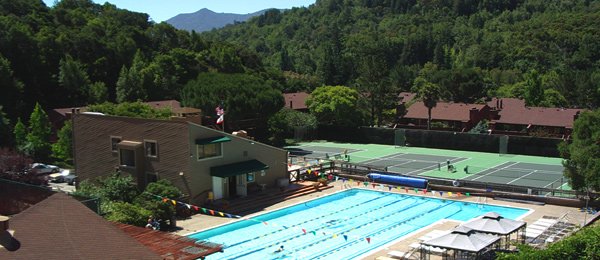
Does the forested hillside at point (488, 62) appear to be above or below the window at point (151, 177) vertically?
above

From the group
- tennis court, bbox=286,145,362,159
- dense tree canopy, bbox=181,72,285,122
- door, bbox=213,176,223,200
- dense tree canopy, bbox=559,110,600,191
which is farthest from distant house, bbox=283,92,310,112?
dense tree canopy, bbox=559,110,600,191

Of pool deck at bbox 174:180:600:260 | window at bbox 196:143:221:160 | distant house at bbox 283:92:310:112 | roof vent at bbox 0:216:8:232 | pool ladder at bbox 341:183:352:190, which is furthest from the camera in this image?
distant house at bbox 283:92:310:112

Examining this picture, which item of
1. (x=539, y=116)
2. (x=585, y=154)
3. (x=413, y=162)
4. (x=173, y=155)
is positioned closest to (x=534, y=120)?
(x=539, y=116)

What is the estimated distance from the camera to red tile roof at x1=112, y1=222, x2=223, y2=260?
1490cm

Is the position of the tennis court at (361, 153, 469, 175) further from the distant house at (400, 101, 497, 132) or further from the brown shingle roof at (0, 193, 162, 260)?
the brown shingle roof at (0, 193, 162, 260)

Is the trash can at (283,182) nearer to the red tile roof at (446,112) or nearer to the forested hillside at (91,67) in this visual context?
the forested hillside at (91,67)

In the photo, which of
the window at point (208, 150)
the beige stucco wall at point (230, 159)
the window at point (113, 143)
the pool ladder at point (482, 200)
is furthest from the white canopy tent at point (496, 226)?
the window at point (113, 143)

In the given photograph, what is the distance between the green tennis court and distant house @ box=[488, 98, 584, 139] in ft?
40.8

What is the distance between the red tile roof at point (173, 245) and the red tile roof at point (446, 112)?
60.6 metres

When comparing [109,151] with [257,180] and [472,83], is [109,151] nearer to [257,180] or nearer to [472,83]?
[257,180]

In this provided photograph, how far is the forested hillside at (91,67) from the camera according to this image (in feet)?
195

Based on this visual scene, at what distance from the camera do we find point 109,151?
32.6m

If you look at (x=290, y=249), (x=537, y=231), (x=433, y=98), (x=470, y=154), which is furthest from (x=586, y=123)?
(x=433, y=98)

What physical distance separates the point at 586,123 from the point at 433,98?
3626cm
